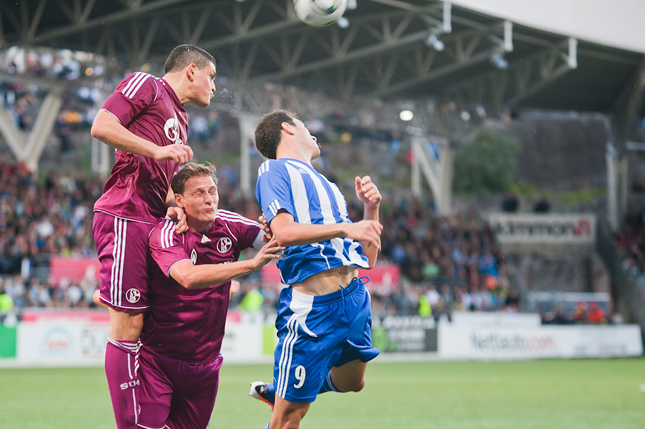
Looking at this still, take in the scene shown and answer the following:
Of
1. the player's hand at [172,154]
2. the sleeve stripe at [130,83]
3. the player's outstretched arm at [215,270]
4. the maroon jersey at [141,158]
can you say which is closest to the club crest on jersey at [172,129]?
the maroon jersey at [141,158]

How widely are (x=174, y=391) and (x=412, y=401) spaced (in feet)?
20.3

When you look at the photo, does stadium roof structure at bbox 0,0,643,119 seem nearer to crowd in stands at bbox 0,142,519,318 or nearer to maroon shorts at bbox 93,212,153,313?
crowd in stands at bbox 0,142,519,318

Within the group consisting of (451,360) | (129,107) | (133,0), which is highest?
(133,0)

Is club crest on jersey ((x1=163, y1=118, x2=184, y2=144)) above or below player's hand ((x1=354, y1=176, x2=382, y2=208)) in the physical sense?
above

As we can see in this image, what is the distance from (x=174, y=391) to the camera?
14.7 ft

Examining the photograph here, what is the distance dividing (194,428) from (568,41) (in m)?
20.7

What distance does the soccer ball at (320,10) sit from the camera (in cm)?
588

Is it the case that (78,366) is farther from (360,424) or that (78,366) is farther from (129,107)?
(129,107)

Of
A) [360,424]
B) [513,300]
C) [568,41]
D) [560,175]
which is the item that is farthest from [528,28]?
[560,175]

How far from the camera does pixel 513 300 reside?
959 inches

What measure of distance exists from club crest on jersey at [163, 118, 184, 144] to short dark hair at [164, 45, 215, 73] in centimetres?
33

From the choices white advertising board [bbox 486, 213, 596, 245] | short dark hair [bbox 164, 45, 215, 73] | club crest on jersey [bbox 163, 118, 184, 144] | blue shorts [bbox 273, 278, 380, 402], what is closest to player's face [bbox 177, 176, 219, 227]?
club crest on jersey [bbox 163, 118, 184, 144]

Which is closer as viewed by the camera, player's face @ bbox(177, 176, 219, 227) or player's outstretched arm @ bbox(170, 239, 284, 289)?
player's outstretched arm @ bbox(170, 239, 284, 289)

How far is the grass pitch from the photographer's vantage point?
802 cm
